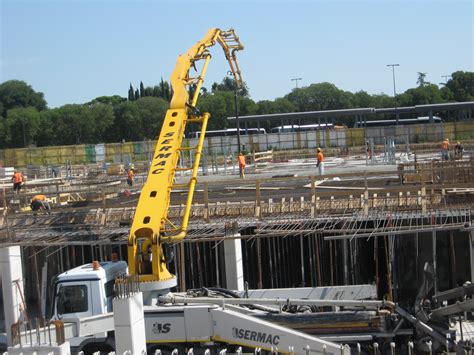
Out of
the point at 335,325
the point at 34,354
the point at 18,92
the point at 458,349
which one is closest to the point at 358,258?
the point at 335,325

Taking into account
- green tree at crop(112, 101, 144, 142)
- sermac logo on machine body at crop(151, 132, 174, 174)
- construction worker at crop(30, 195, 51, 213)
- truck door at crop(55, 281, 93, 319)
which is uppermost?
green tree at crop(112, 101, 144, 142)

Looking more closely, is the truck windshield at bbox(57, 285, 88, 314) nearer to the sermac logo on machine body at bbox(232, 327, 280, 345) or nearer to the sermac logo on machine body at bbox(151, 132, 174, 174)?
the sermac logo on machine body at bbox(232, 327, 280, 345)

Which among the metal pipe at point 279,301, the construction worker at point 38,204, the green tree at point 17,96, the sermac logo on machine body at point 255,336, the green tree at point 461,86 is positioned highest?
the green tree at point 17,96

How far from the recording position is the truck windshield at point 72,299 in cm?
1277

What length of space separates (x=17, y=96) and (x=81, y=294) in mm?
117990

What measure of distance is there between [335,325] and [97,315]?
408cm

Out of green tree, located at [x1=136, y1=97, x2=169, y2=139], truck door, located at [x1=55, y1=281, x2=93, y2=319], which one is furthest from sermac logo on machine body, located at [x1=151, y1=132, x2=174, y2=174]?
green tree, located at [x1=136, y1=97, x2=169, y2=139]

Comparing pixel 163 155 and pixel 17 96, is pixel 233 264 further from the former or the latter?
pixel 17 96

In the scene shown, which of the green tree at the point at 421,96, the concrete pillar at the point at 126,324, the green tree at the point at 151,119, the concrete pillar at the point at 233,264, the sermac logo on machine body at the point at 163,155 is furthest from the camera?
the green tree at the point at 421,96

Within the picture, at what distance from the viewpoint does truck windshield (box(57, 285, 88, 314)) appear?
1277 centimetres

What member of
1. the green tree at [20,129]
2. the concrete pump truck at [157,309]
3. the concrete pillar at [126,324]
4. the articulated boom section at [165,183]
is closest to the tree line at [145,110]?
the green tree at [20,129]

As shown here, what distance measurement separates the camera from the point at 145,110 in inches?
3770

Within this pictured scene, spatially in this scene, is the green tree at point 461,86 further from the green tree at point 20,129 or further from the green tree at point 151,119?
the green tree at point 20,129

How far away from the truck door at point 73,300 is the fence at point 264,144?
43.9m
